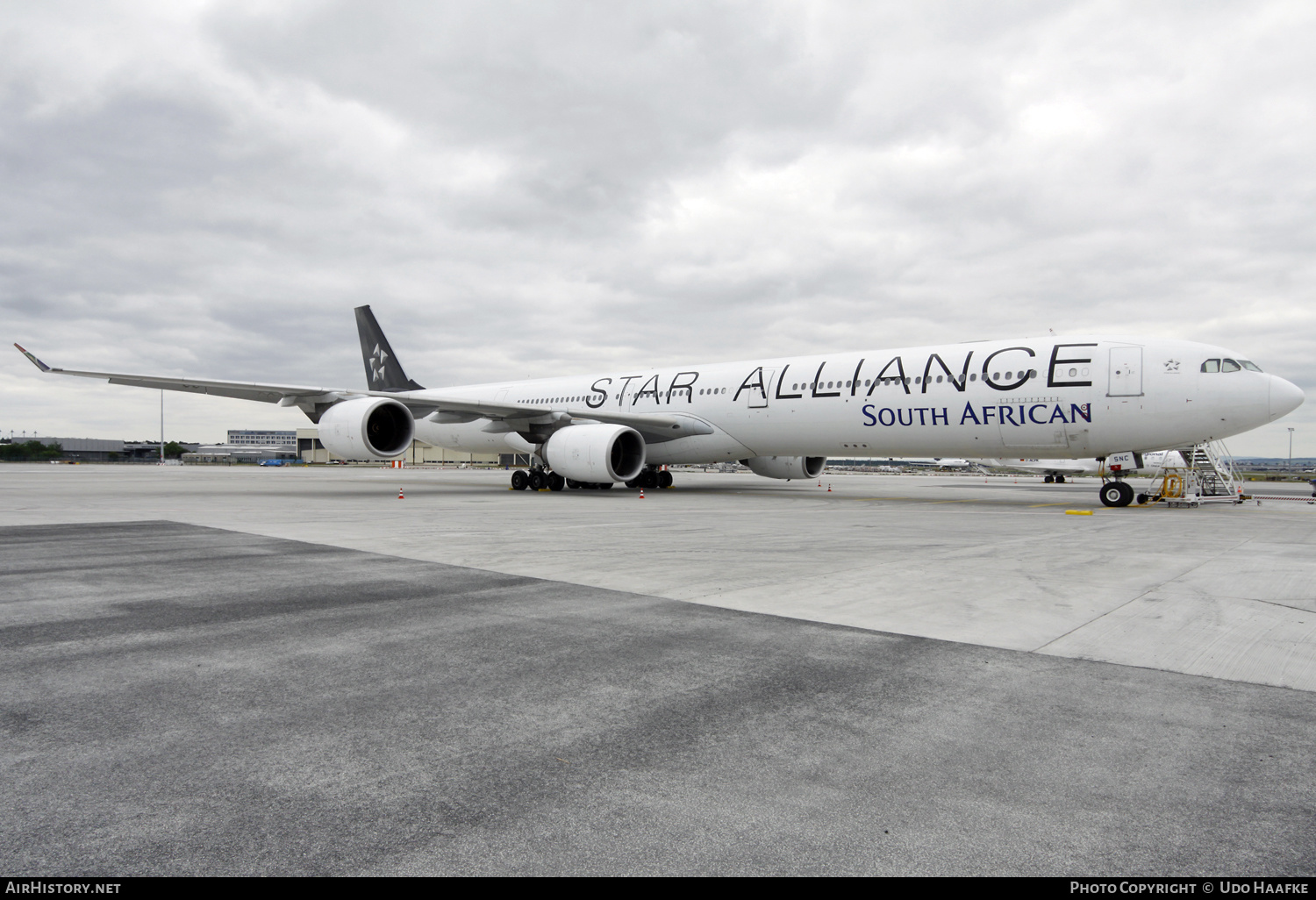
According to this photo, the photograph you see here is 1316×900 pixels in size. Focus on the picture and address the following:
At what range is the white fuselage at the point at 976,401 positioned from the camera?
44.8 feet

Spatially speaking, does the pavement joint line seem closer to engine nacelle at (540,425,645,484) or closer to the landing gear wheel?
the landing gear wheel

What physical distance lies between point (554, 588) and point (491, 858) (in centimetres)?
362

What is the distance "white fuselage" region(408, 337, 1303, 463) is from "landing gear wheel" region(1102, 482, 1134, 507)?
102 cm

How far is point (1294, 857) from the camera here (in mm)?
1836

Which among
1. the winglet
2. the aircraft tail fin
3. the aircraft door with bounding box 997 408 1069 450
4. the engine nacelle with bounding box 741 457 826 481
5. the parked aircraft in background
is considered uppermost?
the aircraft tail fin

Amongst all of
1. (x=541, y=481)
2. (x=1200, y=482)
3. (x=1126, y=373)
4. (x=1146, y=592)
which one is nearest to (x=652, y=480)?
(x=541, y=481)

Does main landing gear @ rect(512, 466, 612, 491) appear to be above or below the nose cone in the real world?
below

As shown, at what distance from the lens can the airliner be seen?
1377 cm

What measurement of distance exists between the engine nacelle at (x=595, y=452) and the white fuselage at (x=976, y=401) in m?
1.57

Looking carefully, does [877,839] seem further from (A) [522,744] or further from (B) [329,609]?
(B) [329,609]

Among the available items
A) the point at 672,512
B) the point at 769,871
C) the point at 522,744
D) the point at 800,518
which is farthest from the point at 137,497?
the point at 769,871

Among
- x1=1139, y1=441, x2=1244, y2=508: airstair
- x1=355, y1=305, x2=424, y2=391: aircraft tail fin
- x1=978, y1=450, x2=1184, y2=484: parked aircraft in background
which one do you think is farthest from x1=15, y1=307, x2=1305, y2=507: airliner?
x1=978, y1=450, x2=1184, y2=484: parked aircraft in background

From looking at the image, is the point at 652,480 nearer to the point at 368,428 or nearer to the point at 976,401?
the point at 368,428

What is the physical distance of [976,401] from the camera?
595 inches
